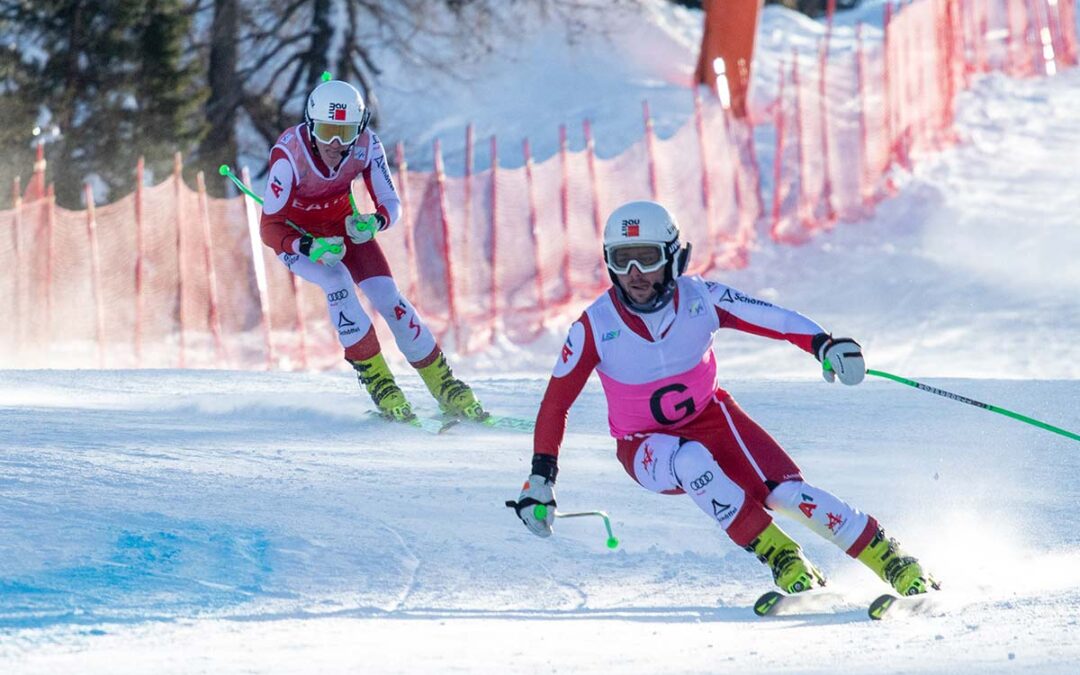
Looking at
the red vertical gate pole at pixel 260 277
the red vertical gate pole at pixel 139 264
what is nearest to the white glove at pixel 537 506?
the red vertical gate pole at pixel 260 277

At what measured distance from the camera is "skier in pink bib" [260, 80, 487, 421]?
26.7 ft

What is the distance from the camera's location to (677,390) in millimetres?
5828

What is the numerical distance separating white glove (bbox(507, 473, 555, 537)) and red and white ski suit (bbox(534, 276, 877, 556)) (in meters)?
0.17

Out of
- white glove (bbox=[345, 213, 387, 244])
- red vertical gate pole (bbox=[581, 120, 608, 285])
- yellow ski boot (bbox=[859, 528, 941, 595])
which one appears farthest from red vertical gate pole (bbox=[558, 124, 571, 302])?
yellow ski boot (bbox=[859, 528, 941, 595])

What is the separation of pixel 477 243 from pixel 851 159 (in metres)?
5.81

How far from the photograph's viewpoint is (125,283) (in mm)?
14617

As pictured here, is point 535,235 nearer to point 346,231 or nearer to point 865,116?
point 865,116

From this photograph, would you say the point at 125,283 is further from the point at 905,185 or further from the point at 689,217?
the point at 905,185

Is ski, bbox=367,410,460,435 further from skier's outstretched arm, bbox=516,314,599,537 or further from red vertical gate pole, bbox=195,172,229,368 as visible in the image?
red vertical gate pole, bbox=195,172,229,368

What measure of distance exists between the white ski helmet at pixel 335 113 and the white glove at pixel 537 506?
9.77ft

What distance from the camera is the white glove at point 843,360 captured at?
5.55 metres

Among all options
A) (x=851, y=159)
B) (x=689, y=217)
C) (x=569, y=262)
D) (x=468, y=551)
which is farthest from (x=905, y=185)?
(x=468, y=551)

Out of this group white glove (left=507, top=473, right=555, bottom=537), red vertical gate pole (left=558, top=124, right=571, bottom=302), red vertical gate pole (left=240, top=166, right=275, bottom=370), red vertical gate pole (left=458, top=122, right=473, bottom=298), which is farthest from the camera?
red vertical gate pole (left=558, top=124, right=571, bottom=302)

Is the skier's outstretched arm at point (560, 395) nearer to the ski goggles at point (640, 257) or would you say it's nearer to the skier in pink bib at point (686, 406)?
the skier in pink bib at point (686, 406)
